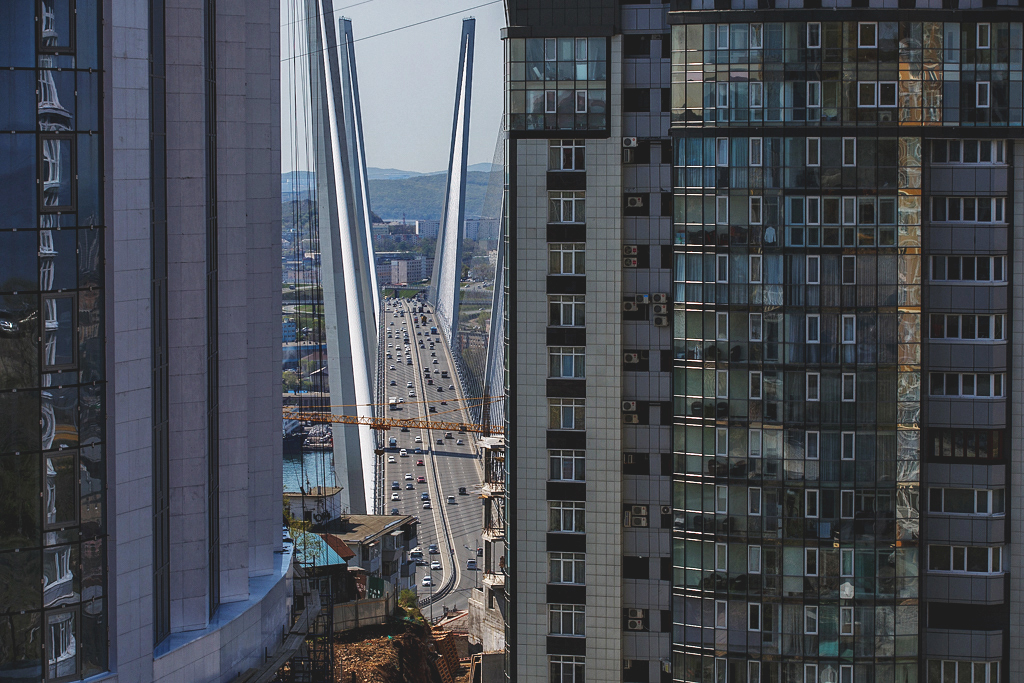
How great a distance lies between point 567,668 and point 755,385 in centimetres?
373

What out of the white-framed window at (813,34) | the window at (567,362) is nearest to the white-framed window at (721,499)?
the window at (567,362)

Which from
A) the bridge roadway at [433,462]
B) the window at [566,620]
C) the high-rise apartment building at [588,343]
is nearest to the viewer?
the high-rise apartment building at [588,343]

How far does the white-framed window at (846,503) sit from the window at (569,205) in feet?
13.1

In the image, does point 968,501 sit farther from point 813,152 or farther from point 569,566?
point 569,566

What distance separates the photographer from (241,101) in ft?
43.1

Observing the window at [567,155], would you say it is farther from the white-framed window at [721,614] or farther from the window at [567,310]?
the white-framed window at [721,614]

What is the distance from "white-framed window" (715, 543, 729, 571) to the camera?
460 inches

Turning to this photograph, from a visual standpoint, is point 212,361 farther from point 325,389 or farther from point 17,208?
point 325,389

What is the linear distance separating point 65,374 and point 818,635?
779 centimetres

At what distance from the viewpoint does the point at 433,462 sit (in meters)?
46.0

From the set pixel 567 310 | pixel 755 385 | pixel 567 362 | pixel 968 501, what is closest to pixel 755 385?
pixel 755 385

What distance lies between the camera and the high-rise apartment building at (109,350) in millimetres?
8906

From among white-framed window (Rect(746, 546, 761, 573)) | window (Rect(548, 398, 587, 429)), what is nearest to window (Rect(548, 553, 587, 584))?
window (Rect(548, 398, 587, 429))

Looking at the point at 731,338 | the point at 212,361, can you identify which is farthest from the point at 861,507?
the point at 212,361
